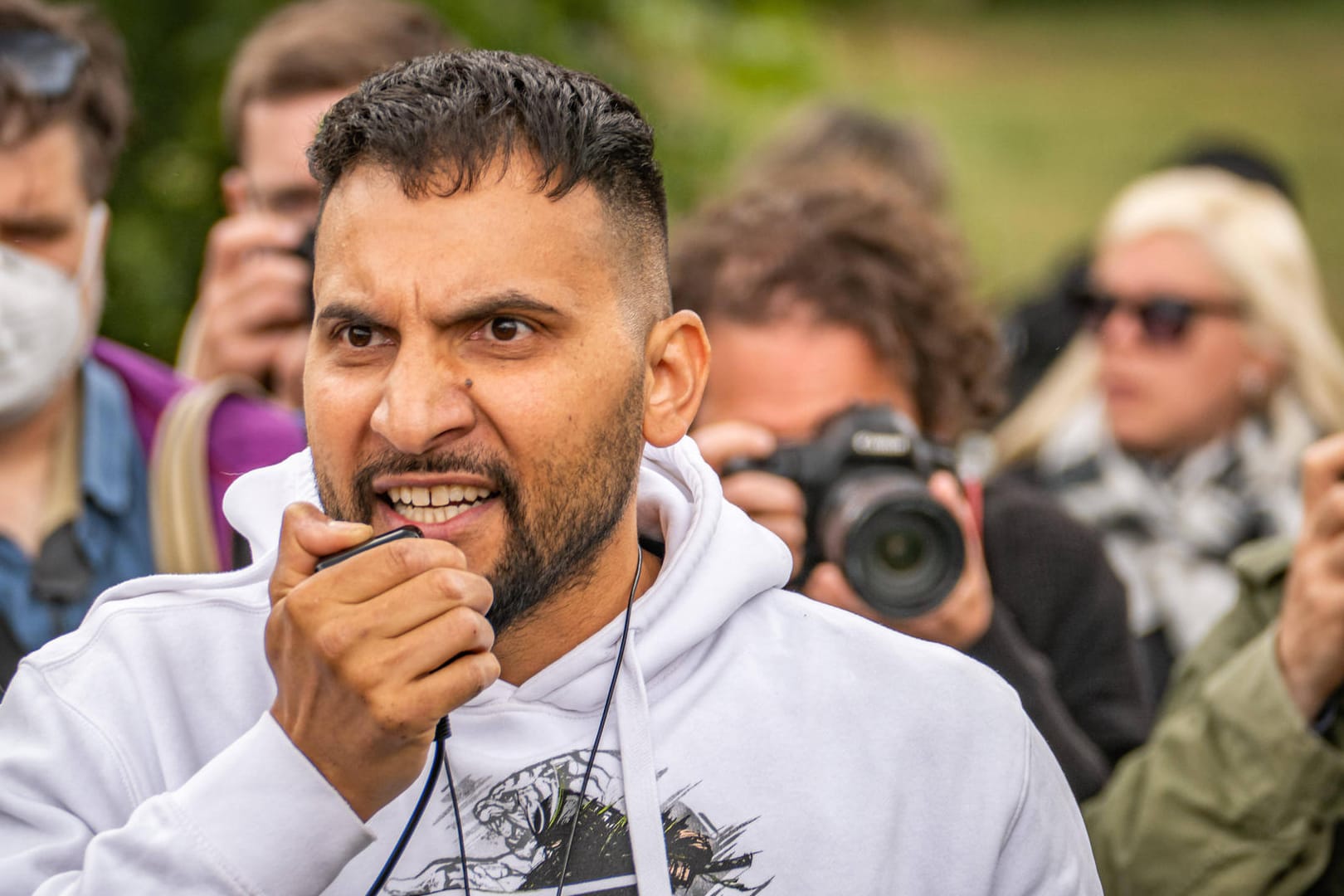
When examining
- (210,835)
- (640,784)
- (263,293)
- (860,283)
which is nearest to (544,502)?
(640,784)

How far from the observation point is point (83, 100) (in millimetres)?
2977

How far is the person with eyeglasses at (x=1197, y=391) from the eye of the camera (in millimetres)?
4066

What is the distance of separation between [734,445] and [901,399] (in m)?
0.53

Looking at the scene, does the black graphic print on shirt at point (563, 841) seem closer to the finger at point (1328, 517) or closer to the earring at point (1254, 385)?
the finger at point (1328, 517)

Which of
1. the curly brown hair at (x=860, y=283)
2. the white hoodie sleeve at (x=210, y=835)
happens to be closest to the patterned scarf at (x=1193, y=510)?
the curly brown hair at (x=860, y=283)

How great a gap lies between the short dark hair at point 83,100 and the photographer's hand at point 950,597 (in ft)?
5.30

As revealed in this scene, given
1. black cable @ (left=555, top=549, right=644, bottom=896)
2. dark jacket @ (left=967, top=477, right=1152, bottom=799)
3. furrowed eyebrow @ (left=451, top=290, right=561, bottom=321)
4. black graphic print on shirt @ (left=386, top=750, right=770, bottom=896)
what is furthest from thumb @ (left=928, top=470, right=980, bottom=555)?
furrowed eyebrow @ (left=451, top=290, right=561, bottom=321)

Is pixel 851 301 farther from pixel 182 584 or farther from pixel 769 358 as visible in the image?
pixel 182 584

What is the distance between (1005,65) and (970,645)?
1781 cm

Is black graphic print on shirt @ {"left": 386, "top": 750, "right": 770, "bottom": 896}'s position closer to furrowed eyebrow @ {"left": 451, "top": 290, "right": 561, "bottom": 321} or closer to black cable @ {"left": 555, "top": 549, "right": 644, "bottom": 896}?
black cable @ {"left": 555, "top": 549, "right": 644, "bottom": 896}

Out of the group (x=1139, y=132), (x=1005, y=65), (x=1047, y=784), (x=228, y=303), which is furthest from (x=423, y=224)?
(x=1005, y=65)

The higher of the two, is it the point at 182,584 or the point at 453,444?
the point at 453,444

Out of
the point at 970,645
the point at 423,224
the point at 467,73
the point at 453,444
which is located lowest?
the point at 970,645

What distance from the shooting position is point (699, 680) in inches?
73.2
